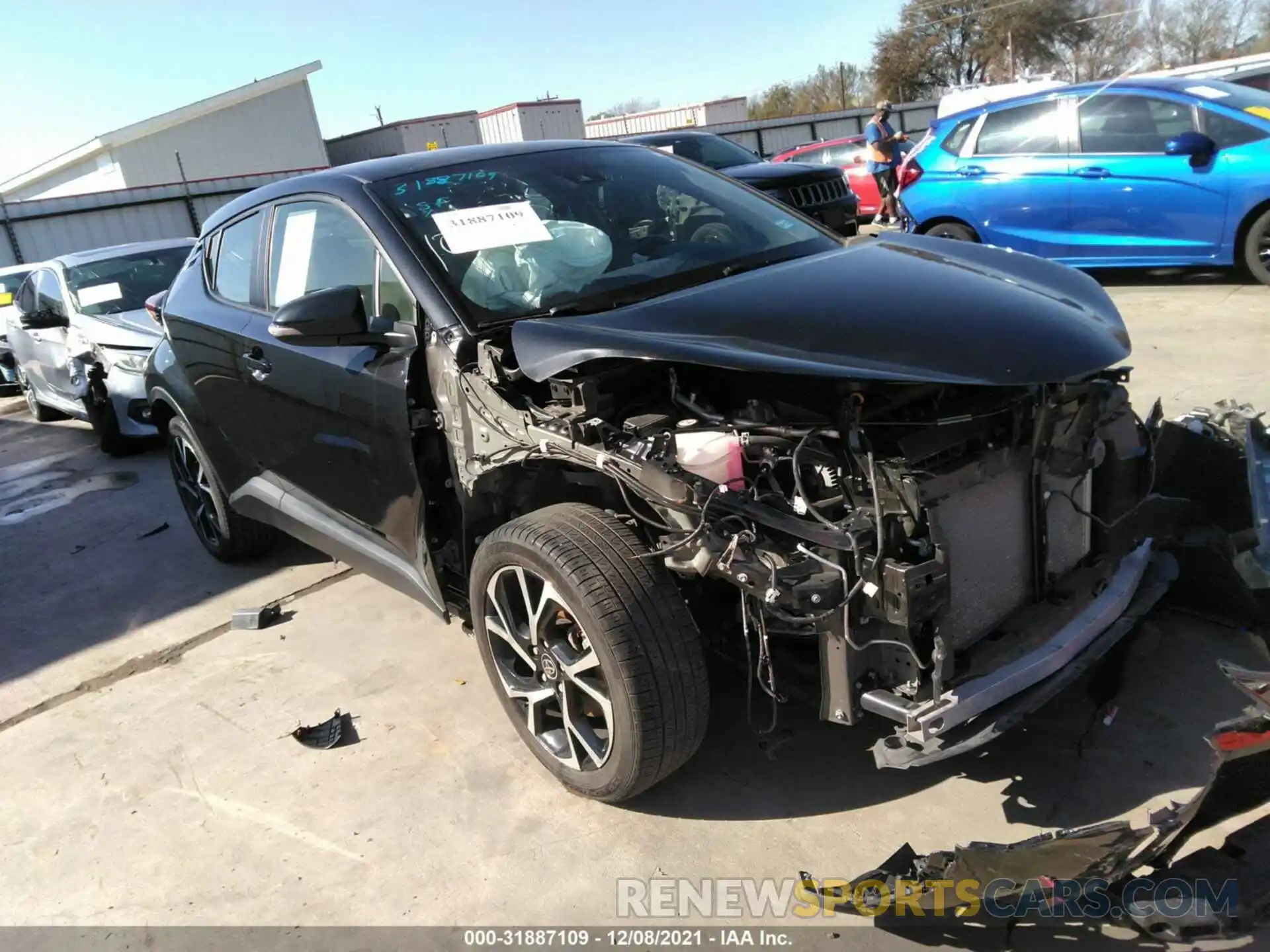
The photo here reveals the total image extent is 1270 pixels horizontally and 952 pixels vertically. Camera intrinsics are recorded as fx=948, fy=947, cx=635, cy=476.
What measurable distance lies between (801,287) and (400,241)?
126 centimetres

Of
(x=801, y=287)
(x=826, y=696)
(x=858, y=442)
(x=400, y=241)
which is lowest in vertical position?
(x=826, y=696)

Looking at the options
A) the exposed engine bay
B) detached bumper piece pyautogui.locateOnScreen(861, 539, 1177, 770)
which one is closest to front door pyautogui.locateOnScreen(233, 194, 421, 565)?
the exposed engine bay

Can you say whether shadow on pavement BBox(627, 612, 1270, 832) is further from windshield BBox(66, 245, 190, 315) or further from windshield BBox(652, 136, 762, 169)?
windshield BBox(652, 136, 762, 169)

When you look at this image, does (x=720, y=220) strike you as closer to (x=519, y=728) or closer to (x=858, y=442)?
(x=858, y=442)

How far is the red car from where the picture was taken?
1366 centimetres

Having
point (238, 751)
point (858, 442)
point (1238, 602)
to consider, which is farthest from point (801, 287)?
point (238, 751)

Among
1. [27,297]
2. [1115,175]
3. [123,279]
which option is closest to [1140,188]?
[1115,175]

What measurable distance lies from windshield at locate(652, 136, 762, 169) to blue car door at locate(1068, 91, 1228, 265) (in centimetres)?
375

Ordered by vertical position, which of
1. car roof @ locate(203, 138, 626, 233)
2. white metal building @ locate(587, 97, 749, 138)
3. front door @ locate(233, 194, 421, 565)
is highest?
white metal building @ locate(587, 97, 749, 138)

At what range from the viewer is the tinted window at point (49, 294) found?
7.83 metres

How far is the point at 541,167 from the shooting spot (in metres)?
3.44

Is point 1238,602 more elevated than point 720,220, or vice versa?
point 720,220

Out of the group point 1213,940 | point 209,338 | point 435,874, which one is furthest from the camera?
point 209,338

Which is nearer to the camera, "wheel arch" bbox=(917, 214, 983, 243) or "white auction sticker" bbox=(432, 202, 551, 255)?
"white auction sticker" bbox=(432, 202, 551, 255)
